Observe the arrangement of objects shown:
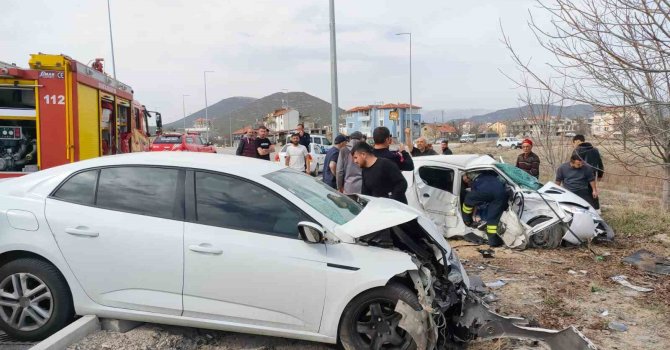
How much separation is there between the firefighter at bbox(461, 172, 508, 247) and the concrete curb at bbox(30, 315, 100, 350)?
5408 millimetres

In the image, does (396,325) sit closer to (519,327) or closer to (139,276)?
(519,327)

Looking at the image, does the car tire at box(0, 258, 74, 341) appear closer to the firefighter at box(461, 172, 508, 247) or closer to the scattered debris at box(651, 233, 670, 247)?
the firefighter at box(461, 172, 508, 247)

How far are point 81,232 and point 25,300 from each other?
0.69 meters

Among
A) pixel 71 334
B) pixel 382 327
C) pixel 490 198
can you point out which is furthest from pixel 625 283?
pixel 71 334

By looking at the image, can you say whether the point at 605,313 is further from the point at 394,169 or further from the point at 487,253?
the point at 394,169

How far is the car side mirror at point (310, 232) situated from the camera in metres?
3.28

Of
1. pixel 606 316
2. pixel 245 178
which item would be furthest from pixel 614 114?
pixel 245 178

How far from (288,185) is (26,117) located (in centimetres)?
580

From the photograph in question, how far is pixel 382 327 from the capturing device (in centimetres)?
331

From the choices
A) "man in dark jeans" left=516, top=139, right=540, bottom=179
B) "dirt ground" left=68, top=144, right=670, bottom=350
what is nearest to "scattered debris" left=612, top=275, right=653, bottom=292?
"dirt ground" left=68, top=144, right=670, bottom=350

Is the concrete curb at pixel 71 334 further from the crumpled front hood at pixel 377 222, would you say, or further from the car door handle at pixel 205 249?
the crumpled front hood at pixel 377 222

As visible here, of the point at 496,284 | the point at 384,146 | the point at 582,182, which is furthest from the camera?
the point at 582,182

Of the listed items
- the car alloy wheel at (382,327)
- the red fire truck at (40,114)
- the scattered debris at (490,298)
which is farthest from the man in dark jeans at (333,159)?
the car alloy wheel at (382,327)

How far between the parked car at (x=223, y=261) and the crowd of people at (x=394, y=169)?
141 cm
